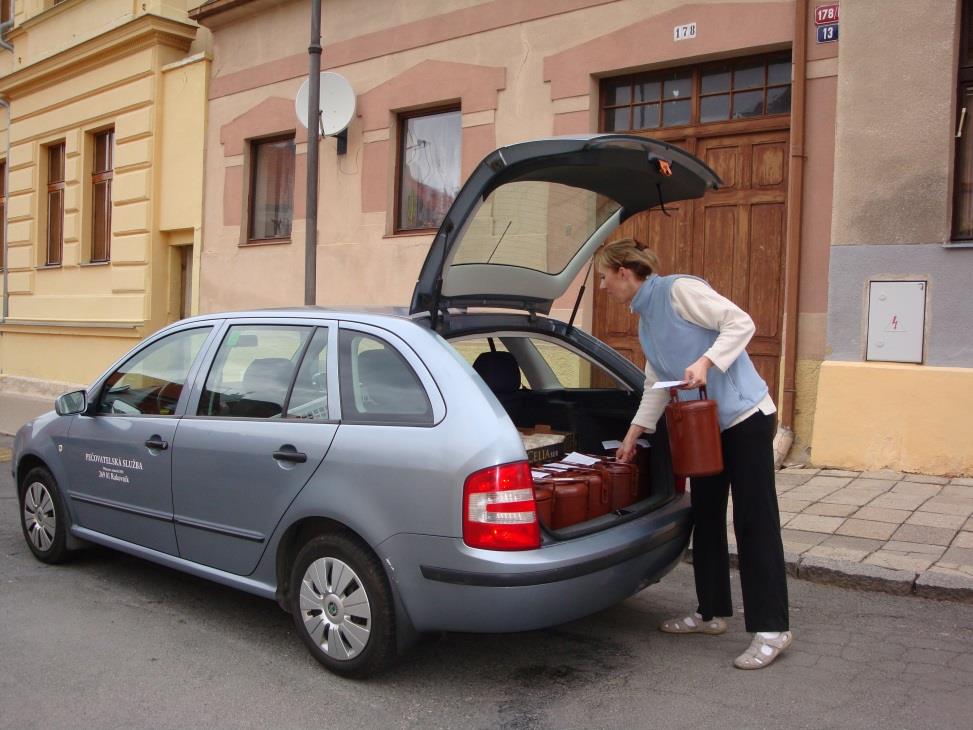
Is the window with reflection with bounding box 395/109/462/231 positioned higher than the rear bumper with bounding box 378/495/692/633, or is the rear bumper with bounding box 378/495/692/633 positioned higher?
the window with reflection with bounding box 395/109/462/231

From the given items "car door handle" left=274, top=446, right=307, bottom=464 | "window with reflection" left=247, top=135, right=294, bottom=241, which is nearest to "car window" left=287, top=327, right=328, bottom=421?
"car door handle" left=274, top=446, right=307, bottom=464

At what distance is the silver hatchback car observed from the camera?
11.3ft

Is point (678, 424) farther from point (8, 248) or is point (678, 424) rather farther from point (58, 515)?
point (8, 248)

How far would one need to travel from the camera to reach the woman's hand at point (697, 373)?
12.1 feet

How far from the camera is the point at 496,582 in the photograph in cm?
335

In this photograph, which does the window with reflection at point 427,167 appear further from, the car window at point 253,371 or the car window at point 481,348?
the car window at point 253,371

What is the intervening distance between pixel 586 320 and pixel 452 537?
6.38 meters

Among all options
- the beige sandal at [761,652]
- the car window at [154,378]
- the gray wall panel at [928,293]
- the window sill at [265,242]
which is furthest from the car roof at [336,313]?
the window sill at [265,242]

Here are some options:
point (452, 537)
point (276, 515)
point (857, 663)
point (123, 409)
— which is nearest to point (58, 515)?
point (123, 409)

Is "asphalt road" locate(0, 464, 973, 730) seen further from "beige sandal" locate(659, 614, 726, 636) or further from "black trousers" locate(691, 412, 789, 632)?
"black trousers" locate(691, 412, 789, 632)

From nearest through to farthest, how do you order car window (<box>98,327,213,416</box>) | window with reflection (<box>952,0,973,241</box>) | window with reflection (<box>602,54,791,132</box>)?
1. car window (<box>98,327,213,416</box>)
2. window with reflection (<box>952,0,973,241</box>)
3. window with reflection (<box>602,54,791,132</box>)

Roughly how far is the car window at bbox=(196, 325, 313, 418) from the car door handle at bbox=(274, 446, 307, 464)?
22 centimetres

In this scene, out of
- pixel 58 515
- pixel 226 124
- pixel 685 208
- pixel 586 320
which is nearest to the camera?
pixel 58 515

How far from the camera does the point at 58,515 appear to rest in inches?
206
